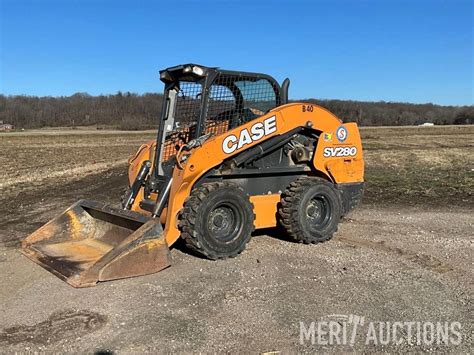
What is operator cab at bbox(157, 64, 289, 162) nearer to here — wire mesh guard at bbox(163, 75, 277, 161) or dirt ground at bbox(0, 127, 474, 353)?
wire mesh guard at bbox(163, 75, 277, 161)

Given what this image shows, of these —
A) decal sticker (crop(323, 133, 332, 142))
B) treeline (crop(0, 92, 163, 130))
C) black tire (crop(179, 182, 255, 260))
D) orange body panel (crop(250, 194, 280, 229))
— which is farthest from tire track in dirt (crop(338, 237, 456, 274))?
treeline (crop(0, 92, 163, 130))

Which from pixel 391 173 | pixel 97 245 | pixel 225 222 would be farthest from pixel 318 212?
pixel 391 173

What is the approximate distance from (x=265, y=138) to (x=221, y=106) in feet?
2.52

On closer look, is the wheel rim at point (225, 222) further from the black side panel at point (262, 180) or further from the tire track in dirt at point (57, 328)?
the tire track in dirt at point (57, 328)

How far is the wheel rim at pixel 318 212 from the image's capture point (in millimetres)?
7035

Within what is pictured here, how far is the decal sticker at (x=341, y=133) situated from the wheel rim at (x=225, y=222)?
226 cm

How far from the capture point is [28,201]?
10875 millimetres

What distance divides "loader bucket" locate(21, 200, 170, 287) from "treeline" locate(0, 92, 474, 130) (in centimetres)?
9115

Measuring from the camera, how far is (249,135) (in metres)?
6.38

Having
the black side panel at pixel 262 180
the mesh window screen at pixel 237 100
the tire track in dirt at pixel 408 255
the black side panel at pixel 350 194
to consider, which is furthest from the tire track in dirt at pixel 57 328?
the black side panel at pixel 350 194

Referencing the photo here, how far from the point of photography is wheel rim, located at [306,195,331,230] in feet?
23.1

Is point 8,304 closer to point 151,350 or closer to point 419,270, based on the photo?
point 151,350

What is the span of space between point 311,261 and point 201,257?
138 cm

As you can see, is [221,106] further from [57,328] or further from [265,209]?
[57,328]
